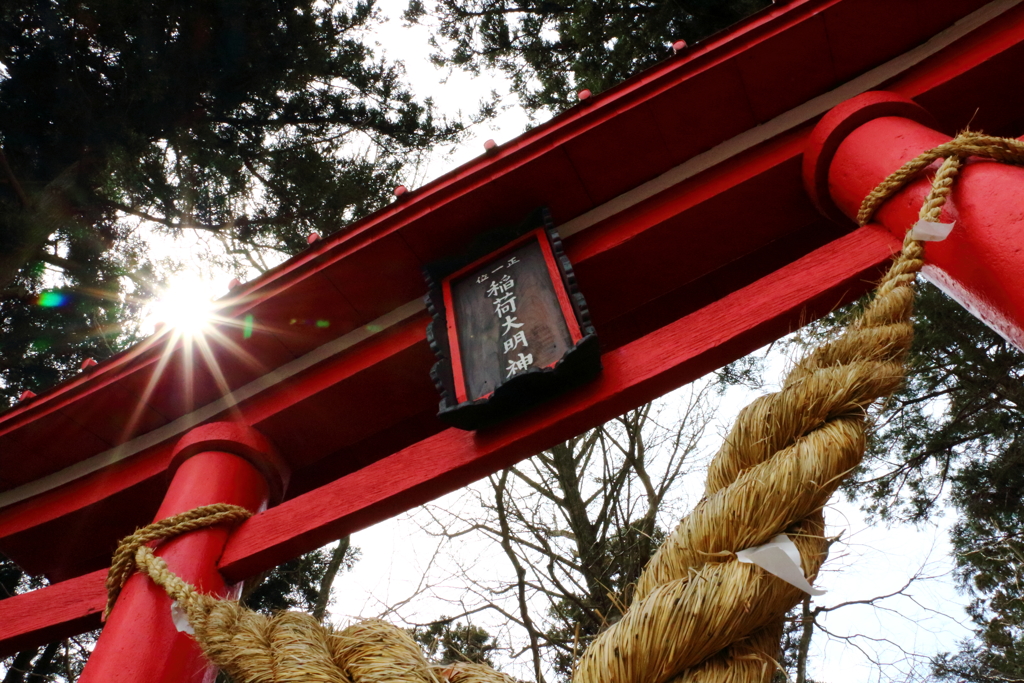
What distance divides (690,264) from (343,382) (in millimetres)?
1410

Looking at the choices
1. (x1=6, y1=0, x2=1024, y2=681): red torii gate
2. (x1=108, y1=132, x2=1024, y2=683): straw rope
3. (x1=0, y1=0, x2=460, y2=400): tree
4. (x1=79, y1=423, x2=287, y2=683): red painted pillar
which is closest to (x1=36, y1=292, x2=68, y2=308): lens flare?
(x1=0, y1=0, x2=460, y2=400): tree

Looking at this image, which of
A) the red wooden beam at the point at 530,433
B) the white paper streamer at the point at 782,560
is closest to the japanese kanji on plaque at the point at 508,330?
the red wooden beam at the point at 530,433

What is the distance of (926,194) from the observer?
1713 millimetres

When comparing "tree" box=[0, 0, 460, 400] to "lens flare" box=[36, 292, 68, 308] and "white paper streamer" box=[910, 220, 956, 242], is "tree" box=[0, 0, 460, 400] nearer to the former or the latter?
"lens flare" box=[36, 292, 68, 308]

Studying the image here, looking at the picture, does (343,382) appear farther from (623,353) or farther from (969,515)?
(969,515)

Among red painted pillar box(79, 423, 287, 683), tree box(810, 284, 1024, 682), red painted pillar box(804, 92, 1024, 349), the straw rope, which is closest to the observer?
the straw rope

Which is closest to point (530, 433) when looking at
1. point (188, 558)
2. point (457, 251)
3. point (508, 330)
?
point (508, 330)

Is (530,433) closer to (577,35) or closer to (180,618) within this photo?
(180,618)

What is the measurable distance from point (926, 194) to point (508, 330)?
1.23m

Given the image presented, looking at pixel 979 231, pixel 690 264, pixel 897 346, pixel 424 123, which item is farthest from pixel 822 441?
pixel 424 123

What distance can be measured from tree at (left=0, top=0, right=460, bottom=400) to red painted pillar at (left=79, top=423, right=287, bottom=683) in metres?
2.94

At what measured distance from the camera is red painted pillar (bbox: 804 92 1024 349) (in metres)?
1.47

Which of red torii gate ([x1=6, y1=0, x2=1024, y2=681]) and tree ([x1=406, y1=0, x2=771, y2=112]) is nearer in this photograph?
red torii gate ([x1=6, y1=0, x2=1024, y2=681])

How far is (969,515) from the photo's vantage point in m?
4.69
